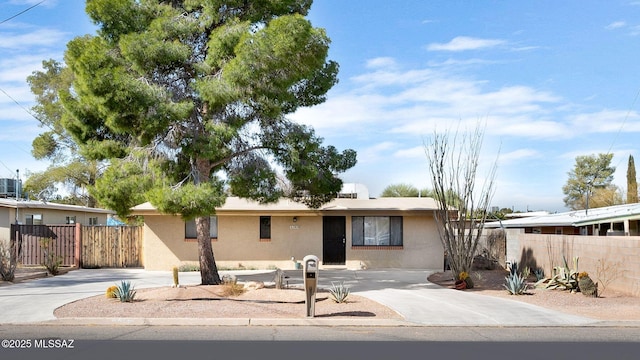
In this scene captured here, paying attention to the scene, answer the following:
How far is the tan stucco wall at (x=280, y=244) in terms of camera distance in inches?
1082

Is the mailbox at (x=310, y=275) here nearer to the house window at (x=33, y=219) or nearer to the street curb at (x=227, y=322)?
the street curb at (x=227, y=322)

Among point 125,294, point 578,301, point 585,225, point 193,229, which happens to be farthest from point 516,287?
point 193,229

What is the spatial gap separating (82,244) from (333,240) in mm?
10707

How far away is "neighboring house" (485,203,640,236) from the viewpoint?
77.6ft

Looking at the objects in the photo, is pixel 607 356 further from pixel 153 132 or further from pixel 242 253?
pixel 242 253

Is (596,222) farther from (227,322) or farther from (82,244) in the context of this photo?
(82,244)

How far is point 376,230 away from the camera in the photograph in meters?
27.9

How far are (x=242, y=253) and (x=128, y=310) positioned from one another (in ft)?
41.9

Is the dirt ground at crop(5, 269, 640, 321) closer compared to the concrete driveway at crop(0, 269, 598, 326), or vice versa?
the concrete driveway at crop(0, 269, 598, 326)

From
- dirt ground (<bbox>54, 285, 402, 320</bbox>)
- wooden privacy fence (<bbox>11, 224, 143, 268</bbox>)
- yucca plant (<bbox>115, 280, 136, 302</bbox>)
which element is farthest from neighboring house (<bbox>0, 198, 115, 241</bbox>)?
yucca plant (<bbox>115, 280, 136, 302</bbox>)

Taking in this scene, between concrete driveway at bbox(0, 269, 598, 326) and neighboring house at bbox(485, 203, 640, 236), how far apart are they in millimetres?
6913

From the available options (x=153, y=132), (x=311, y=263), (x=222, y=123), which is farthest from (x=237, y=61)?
(x=311, y=263)

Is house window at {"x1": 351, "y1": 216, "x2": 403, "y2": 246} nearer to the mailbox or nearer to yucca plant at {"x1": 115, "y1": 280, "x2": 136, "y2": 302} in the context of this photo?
yucca plant at {"x1": 115, "y1": 280, "x2": 136, "y2": 302}

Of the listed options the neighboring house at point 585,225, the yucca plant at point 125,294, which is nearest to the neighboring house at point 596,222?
the neighboring house at point 585,225
